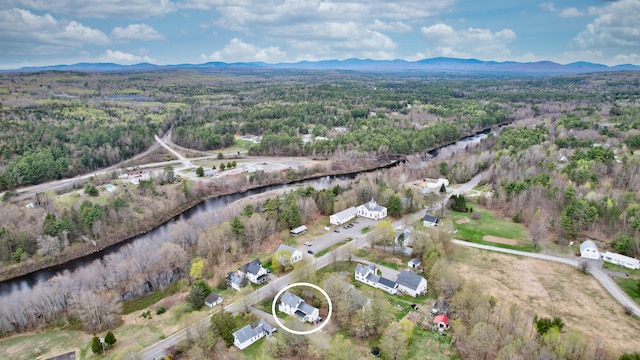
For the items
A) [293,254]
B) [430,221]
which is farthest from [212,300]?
[430,221]

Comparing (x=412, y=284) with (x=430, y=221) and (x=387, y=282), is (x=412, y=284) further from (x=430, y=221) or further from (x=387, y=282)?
(x=430, y=221)

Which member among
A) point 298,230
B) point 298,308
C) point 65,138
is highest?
point 65,138

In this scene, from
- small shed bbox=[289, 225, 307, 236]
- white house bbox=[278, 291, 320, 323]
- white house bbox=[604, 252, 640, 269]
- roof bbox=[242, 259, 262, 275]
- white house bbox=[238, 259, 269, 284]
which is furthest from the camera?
small shed bbox=[289, 225, 307, 236]

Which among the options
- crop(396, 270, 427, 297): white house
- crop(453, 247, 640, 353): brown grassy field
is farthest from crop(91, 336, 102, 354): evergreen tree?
crop(453, 247, 640, 353): brown grassy field

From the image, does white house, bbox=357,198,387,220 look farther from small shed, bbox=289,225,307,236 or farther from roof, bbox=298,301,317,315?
roof, bbox=298,301,317,315

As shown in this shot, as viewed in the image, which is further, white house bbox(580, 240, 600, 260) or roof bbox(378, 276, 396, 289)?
white house bbox(580, 240, 600, 260)

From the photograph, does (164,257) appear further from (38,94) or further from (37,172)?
(38,94)

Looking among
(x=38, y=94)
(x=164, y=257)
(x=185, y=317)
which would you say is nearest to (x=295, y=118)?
(x=164, y=257)

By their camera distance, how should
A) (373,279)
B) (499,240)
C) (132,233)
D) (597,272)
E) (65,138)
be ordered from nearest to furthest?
(373,279)
(597,272)
(499,240)
(132,233)
(65,138)
